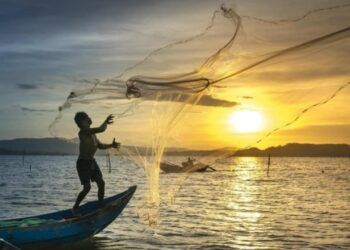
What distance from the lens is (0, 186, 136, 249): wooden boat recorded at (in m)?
15.4

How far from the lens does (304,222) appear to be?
89.7ft

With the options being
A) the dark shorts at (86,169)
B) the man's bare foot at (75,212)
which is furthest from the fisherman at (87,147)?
the man's bare foot at (75,212)

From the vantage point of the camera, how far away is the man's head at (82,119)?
15.1m

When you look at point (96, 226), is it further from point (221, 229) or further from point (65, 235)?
point (221, 229)

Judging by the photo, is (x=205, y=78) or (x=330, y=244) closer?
(x=205, y=78)

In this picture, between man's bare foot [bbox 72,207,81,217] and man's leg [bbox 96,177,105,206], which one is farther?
man's bare foot [bbox 72,207,81,217]

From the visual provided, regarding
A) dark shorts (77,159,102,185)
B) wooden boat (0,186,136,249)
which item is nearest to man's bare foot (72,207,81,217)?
wooden boat (0,186,136,249)

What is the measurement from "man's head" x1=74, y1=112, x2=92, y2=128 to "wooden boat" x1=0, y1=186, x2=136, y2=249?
2.96 metres

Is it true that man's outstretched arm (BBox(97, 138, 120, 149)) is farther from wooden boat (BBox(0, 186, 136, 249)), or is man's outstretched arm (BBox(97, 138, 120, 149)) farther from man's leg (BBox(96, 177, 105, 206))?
wooden boat (BBox(0, 186, 136, 249))

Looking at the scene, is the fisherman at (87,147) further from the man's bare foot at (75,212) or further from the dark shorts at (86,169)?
the man's bare foot at (75,212)

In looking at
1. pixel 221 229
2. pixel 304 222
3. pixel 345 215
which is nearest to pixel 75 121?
pixel 221 229

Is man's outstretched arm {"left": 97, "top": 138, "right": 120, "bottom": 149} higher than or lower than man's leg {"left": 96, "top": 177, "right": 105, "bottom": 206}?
higher

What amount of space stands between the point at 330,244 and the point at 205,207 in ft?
47.8

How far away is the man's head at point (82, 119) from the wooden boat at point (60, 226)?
296cm
